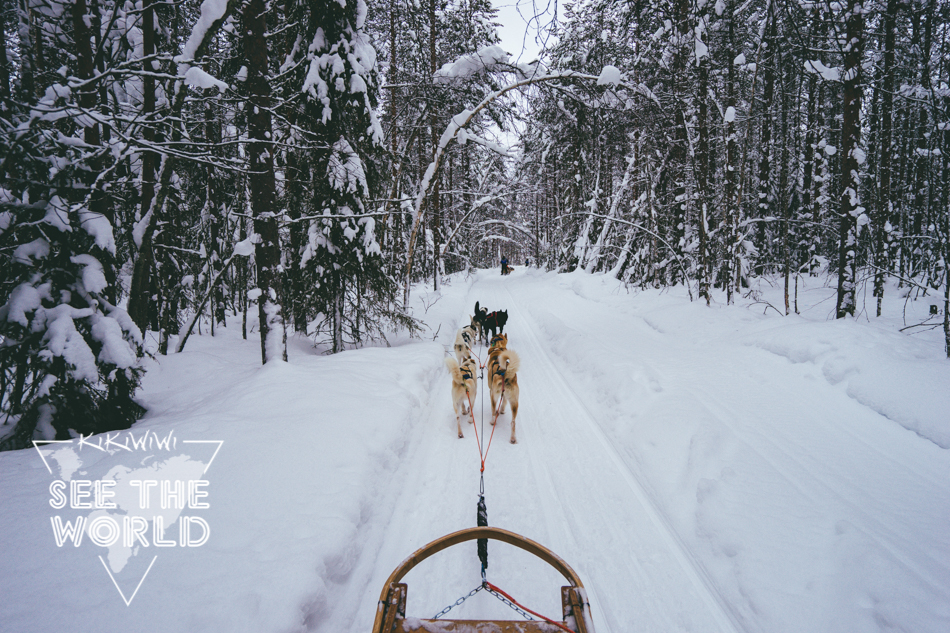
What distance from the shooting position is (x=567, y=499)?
3.71 m

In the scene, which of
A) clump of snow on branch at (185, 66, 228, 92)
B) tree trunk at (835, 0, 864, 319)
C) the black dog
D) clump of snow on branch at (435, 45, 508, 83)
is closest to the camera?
clump of snow on branch at (185, 66, 228, 92)

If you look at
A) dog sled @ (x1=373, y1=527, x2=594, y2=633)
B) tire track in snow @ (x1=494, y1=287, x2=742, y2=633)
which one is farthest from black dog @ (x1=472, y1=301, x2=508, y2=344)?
dog sled @ (x1=373, y1=527, x2=594, y2=633)

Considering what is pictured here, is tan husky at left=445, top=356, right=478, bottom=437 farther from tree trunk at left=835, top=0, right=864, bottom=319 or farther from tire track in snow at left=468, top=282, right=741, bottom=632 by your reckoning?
tree trunk at left=835, top=0, right=864, bottom=319

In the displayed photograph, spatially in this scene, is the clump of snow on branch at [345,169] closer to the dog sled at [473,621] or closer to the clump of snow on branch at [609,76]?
the clump of snow on branch at [609,76]

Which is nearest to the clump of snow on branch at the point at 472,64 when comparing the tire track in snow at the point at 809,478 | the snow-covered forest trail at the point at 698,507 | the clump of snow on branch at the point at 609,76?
the clump of snow on branch at the point at 609,76

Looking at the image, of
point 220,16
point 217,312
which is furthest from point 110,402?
point 217,312

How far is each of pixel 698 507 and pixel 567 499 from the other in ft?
3.93

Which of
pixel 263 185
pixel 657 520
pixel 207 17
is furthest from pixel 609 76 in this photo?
pixel 657 520

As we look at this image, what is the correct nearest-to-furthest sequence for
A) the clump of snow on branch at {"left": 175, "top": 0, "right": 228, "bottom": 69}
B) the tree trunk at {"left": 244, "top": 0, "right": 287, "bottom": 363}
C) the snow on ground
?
the snow on ground → the clump of snow on branch at {"left": 175, "top": 0, "right": 228, "bottom": 69} → the tree trunk at {"left": 244, "top": 0, "right": 287, "bottom": 363}

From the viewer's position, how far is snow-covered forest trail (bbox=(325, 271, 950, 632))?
2.50 metres
